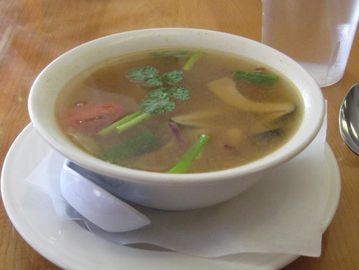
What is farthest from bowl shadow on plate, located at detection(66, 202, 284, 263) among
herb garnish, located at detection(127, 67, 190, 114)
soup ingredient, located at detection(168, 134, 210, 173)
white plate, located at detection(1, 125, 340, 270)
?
herb garnish, located at detection(127, 67, 190, 114)

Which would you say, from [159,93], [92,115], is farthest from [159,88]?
[92,115]

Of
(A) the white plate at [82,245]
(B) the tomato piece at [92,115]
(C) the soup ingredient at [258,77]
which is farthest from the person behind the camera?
(C) the soup ingredient at [258,77]

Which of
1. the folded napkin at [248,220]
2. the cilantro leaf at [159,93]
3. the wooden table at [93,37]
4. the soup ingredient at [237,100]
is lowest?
the wooden table at [93,37]

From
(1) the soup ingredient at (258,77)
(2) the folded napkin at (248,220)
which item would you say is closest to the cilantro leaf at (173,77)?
(1) the soup ingredient at (258,77)

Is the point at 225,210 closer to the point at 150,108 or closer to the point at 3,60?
the point at 150,108

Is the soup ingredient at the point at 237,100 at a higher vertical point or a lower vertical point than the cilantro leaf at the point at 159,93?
lower

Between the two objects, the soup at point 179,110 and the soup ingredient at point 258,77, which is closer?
the soup at point 179,110

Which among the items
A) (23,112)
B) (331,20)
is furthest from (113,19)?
(331,20)

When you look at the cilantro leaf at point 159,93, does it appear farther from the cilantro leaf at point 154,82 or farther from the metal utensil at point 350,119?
the metal utensil at point 350,119
